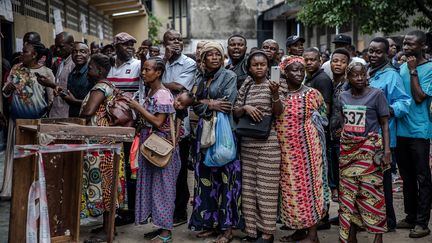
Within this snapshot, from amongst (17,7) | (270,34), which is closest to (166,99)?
(17,7)

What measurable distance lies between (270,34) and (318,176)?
27.3 m

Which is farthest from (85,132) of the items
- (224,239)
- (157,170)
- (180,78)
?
(180,78)

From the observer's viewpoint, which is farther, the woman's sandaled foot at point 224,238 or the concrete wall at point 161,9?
the concrete wall at point 161,9

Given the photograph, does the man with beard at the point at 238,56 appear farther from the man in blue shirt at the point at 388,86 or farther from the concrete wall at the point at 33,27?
the concrete wall at the point at 33,27

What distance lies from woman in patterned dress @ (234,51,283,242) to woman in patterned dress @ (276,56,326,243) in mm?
88

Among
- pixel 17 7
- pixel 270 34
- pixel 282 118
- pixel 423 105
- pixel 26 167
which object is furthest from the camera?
pixel 270 34

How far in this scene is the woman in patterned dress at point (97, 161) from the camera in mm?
5043

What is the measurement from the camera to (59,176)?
4465mm

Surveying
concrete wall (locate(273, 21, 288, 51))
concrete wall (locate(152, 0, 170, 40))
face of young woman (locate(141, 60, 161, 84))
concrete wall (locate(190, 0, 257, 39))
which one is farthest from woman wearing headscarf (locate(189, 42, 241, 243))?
concrete wall (locate(152, 0, 170, 40))

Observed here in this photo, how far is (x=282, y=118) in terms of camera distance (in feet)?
16.0

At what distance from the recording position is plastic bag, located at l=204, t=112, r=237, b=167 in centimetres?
491

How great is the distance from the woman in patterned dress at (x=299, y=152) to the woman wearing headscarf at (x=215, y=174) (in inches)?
18.5

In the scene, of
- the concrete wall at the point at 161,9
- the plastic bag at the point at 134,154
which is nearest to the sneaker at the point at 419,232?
the plastic bag at the point at 134,154

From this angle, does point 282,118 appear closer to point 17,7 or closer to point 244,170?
point 244,170
